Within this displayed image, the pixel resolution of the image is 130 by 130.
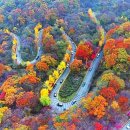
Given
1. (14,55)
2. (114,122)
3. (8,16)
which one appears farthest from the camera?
(8,16)

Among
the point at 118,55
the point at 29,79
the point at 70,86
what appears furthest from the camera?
the point at 29,79

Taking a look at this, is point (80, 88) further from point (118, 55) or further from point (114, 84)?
point (114, 84)

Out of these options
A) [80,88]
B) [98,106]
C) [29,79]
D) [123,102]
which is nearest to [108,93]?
[123,102]

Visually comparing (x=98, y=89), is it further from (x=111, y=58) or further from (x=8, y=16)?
(x=8, y=16)

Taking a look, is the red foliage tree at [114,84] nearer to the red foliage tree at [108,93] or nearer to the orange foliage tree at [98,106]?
the red foliage tree at [108,93]

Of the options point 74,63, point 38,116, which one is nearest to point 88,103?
point 38,116

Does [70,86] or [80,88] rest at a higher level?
[70,86]

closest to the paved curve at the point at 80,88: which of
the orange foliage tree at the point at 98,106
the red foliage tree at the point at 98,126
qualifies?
the orange foliage tree at the point at 98,106

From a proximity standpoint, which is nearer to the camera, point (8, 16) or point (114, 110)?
point (114, 110)

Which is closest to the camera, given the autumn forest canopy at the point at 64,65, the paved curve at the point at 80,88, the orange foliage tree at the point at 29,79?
the autumn forest canopy at the point at 64,65
